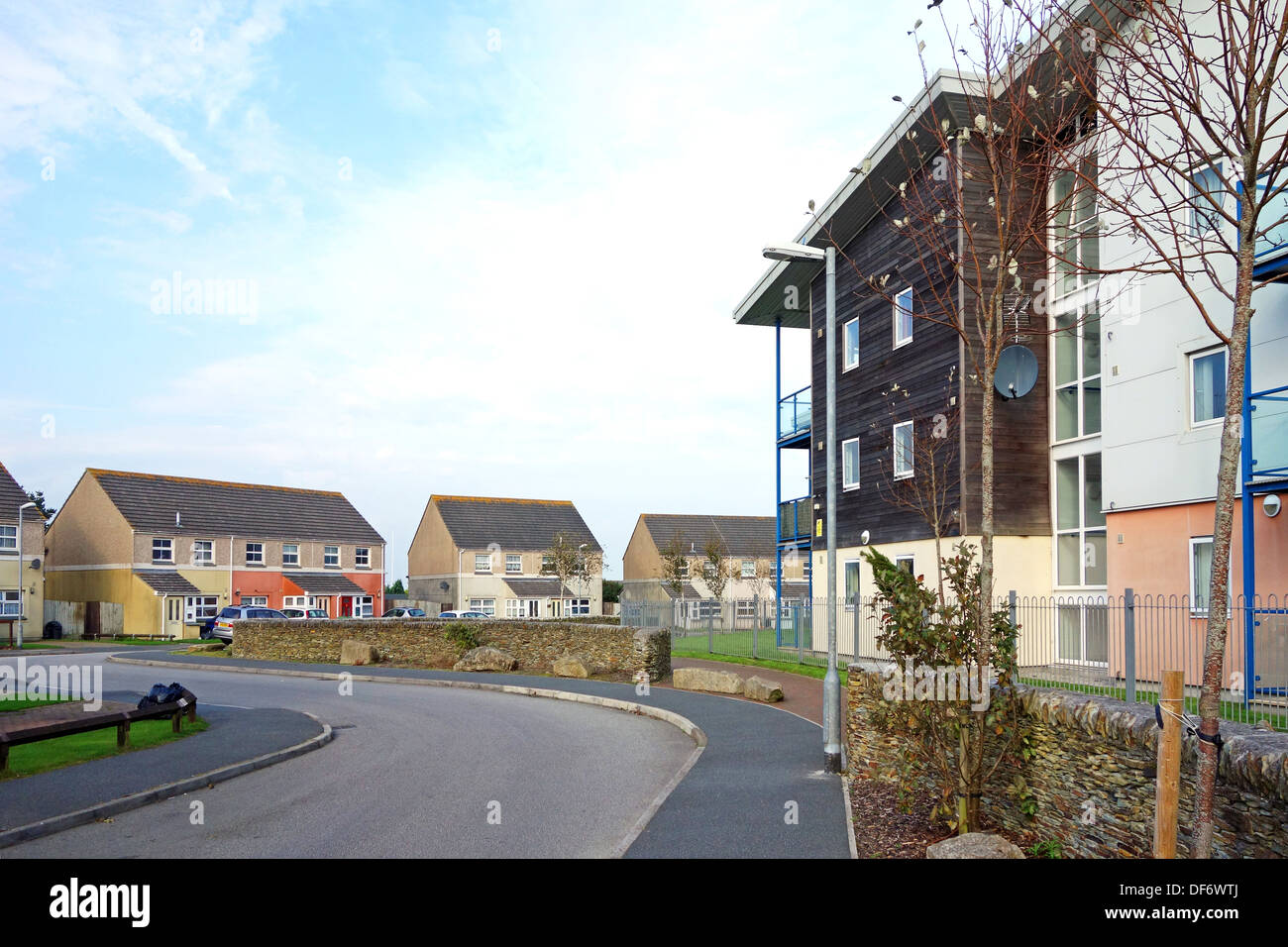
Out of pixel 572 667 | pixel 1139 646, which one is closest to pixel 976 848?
pixel 1139 646

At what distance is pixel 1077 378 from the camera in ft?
72.0

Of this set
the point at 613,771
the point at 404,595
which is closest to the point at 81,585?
the point at 404,595

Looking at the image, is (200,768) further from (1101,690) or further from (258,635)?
(258,635)

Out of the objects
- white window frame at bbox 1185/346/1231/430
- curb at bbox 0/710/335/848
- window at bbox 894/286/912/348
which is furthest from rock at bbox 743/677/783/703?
window at bbox 894/286/912/348

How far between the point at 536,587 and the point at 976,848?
65454 millimetres

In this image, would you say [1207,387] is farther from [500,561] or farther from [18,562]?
[500,561]

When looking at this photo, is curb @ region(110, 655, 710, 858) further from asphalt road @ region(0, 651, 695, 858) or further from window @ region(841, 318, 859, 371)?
window @ region(841, 318, 859, 371)

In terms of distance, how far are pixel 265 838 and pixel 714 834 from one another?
412 centimetres

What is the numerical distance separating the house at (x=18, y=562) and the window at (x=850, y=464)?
43194 mm

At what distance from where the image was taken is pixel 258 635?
3688cm

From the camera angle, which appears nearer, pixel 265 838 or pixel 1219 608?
pixel 1219 608

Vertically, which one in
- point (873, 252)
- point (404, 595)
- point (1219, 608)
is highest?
point (873, 252)

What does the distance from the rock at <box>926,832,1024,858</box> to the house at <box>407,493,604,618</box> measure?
2435 inches

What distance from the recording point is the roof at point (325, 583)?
6606cm
